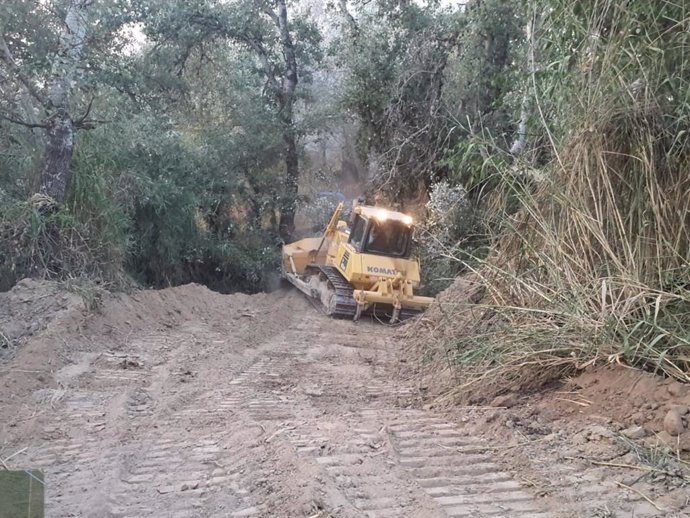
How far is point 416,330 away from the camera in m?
9.52

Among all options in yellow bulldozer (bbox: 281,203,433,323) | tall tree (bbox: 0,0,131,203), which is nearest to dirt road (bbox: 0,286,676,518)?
yellow bulldozer (bbox: 281,203,433,323)

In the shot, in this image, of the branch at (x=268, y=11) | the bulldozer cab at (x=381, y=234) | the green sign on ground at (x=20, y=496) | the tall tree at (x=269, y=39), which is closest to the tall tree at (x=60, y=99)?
the bulldozer cab at (x=381, y=234)

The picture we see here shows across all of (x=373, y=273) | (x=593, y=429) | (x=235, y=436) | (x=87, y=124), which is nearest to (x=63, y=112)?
(x=87, y=124)

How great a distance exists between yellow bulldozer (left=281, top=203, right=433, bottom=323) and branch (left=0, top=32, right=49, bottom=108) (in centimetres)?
544

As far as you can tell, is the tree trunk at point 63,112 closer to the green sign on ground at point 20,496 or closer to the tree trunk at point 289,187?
the tree trunk at point 289,187

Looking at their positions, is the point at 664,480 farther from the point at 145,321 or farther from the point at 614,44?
the point at 145,321

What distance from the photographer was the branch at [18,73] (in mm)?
9570

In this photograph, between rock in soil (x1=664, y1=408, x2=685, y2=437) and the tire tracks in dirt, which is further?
rock in soil (x1=664, y1=408, x2=685, y2=437)

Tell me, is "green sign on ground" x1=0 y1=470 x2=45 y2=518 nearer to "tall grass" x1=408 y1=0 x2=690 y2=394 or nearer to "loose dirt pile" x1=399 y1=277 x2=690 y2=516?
"loose dirt pile" x1=399 y1=277 x2=690 y2=516

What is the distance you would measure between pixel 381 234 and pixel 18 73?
6.28 metres

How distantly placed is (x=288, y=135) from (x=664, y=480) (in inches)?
588

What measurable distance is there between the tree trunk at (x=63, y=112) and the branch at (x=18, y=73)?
0.16 m

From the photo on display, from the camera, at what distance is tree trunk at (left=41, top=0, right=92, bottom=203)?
9828mm

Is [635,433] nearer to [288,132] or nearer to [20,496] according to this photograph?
[20,496]
